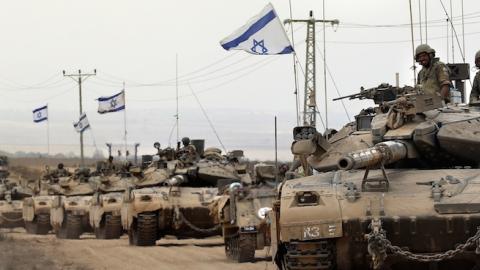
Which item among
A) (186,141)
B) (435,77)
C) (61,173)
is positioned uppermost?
(435,77)

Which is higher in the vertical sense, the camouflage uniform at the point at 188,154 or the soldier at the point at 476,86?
the soldier at the point at 476,86

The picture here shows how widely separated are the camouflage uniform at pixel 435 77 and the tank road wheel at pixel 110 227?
15.8 m

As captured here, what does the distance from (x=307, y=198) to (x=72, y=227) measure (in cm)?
2052

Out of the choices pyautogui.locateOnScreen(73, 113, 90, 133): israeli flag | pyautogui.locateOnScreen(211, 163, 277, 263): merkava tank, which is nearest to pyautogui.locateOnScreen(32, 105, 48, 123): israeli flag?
pyautogui.locateOnScreen(73, 113, 90, 133): israeli flag

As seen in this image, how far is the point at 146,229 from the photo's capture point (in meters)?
23.3

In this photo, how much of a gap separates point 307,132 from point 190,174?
13255 mm

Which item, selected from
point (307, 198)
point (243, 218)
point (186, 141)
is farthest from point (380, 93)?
point (186, 141)

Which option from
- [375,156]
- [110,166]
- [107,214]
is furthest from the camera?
[110,166]

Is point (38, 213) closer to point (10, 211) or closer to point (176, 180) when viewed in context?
point (10, 211)

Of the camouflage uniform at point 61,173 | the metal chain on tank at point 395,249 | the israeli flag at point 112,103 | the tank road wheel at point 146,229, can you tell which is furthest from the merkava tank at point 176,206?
the israeli flag at point 112,103

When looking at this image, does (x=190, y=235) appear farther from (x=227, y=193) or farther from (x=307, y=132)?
(x=307, y=132)

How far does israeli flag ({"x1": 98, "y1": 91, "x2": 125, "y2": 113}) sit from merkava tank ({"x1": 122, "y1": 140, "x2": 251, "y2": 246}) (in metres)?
24.2

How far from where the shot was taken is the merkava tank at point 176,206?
917 inches

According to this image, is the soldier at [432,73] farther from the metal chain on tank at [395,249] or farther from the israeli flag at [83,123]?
the israeli flag at [83,123]
